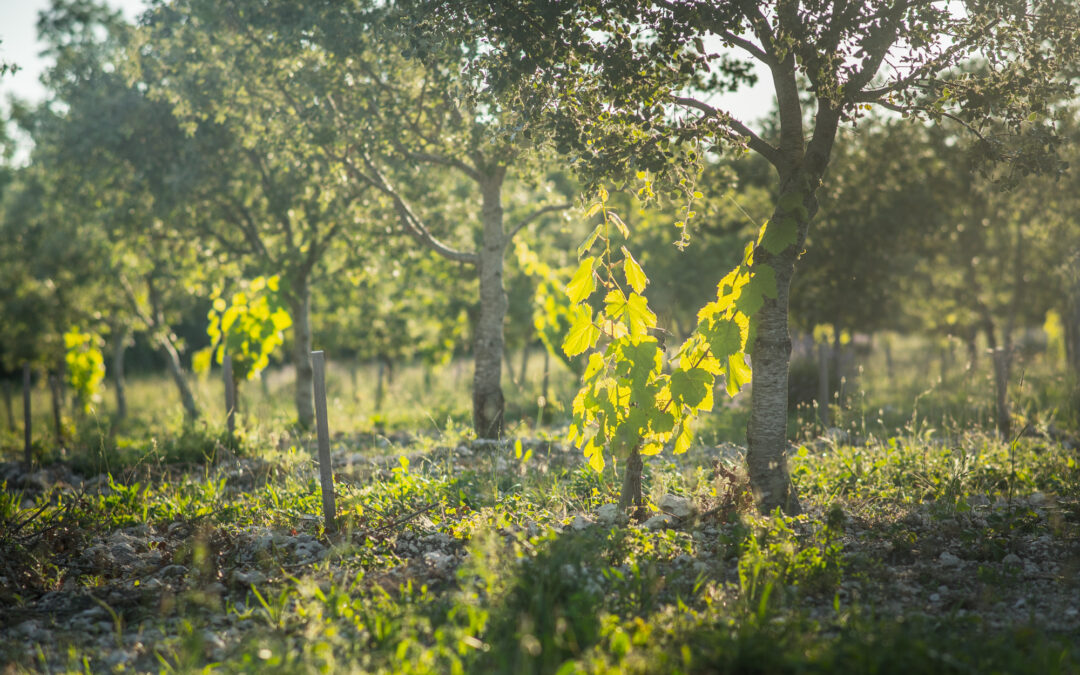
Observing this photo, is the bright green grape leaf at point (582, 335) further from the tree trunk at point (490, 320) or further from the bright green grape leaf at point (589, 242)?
the tree trunk at point (490, 320)

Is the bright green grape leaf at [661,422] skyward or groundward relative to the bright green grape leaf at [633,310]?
groundward

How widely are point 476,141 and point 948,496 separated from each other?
648 centimetres

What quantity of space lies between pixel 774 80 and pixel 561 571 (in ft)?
15.7

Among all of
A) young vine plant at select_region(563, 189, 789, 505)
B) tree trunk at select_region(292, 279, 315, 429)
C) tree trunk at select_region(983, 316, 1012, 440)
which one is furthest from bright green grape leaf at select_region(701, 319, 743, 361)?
tree trunk at select_region(292, 279, 315, 429)

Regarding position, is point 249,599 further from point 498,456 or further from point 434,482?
point 498,456

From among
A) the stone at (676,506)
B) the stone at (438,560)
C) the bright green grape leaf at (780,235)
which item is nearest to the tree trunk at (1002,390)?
the bright green grape leaf at (780,235)

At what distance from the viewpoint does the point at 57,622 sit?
4.72 metres

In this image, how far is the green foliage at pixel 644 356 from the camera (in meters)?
5.59

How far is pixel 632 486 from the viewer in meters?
5.96

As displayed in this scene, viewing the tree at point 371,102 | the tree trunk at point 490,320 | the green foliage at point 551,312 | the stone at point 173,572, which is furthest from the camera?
the green foliage at point 551,312

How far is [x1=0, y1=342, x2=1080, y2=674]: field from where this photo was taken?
3.80 metres

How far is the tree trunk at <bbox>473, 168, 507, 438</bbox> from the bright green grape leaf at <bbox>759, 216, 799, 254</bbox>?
502 centimetres

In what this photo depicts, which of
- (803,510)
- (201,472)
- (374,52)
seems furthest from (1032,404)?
(201,472)

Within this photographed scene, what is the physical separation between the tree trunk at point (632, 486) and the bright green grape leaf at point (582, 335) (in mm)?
1033
